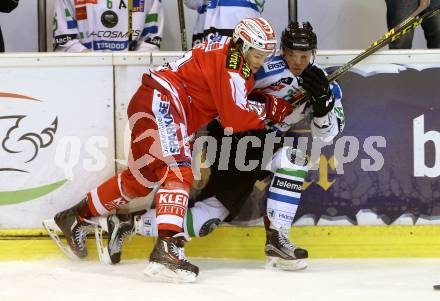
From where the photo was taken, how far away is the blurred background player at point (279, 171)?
3545 mm

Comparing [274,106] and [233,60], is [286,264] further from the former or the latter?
[233,60]

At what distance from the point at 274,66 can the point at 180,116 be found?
0.51 meters

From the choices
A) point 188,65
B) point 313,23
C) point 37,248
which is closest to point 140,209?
point 37,248

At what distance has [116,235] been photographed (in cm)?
363

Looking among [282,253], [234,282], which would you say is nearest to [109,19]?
[282,253]

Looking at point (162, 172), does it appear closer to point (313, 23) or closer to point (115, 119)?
point (115, 119)

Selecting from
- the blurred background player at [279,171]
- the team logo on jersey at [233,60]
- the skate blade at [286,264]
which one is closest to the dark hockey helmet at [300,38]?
the blurred background player at [279,171]

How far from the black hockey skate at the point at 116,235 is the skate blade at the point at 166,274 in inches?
16.0

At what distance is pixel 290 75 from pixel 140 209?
0.93 m

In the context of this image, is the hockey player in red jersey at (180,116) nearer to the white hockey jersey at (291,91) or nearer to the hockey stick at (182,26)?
the white hockey jersey at (291,91)

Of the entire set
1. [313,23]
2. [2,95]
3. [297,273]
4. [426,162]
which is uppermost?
[313,23]

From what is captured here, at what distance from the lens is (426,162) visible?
3.88 metres

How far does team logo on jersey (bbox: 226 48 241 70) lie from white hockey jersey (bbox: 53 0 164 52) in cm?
106

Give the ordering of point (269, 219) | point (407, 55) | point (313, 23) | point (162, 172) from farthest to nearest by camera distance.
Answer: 1. point (313, 23)
2. point (407, 55)
3. point (269, 219)
4. point (162, 172)
